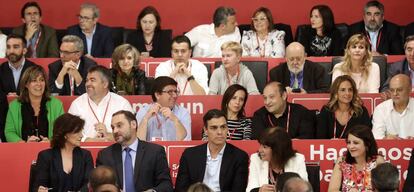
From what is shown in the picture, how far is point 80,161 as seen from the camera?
9.43m

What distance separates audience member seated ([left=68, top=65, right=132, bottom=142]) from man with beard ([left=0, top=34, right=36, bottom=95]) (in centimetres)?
140

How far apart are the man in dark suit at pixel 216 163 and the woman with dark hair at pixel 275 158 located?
0.20 metres

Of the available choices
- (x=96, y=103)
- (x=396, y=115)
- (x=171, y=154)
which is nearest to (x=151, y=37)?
(x=96, y=103)

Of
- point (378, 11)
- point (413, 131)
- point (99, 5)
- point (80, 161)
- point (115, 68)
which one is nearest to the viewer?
point (80, 161)

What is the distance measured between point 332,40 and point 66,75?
3.13m

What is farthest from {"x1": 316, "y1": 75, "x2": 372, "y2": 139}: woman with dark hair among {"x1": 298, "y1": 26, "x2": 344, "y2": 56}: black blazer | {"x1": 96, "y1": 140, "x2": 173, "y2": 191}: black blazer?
{"x1": 298, "y1": 26, "x2": 344, "y2": 56}: black blazer

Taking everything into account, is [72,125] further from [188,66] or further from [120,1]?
[120,1]

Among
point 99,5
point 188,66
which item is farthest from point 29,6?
point 188,66

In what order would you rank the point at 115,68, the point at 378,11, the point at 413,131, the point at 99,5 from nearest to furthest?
the point at 413,131
the point at 115,68
the point at 378,11
the point at 99,5

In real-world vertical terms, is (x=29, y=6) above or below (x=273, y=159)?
above

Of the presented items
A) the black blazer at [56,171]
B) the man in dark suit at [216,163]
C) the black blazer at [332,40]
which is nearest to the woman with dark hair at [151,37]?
the black blazer at [332,40]

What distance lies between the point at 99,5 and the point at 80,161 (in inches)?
218

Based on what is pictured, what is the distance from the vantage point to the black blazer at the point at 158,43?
1346cm

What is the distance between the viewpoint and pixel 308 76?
12.2 meters
